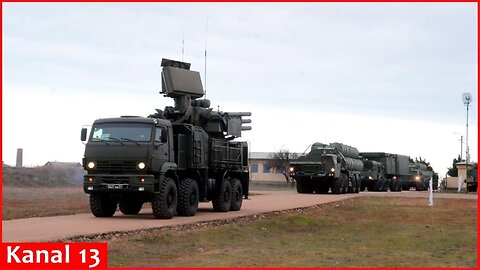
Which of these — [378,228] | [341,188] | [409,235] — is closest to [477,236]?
[409,235]

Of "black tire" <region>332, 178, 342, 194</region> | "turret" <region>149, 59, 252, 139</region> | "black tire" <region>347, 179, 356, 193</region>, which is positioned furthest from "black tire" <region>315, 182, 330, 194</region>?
"turret" <region>149, 59, 252, 139</region>

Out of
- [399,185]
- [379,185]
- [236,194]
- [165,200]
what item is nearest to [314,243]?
[165,200]

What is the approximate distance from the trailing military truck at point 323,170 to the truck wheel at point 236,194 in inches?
694

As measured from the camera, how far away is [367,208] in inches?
1213

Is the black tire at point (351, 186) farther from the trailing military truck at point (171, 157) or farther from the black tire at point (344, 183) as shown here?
the trailing military truck at point (171, 157)

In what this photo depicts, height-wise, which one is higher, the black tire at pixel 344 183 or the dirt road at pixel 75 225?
the black tire at pixel 344 183

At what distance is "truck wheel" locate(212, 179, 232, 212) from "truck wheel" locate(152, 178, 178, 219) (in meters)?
3.74

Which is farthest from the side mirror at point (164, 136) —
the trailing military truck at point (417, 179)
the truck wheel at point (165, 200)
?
the trailing military truck at point (417, 179)

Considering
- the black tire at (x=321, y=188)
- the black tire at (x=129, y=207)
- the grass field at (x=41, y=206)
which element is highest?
the black tire at (x=321, y=188)

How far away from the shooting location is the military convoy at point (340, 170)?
4491 centimetres

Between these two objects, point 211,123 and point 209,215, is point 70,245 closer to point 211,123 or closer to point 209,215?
point 209,215

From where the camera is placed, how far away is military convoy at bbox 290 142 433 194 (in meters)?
44.9

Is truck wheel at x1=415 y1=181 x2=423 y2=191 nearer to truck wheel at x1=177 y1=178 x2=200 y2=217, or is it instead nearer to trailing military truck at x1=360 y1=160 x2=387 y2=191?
trailing military truck at x1=360 y1=160 x2=387 y2=191

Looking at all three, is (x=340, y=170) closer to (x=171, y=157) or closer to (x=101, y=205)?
(x=171, y=157)
